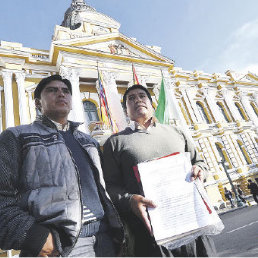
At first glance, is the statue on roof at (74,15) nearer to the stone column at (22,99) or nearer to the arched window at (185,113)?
the stone column at (22,99)

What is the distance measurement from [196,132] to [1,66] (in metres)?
13.9

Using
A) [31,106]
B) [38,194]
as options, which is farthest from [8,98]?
[38,194]

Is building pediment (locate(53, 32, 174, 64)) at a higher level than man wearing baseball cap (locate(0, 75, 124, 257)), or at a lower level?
higher

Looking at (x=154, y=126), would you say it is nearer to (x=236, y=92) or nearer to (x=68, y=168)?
(x=68, y=168)

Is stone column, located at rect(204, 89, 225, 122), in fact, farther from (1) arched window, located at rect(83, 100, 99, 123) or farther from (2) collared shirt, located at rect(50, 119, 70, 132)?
(2) collared shirt, located at rect(50, 119, 70, 132)

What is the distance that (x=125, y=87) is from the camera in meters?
15.9

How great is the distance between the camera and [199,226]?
1.52m

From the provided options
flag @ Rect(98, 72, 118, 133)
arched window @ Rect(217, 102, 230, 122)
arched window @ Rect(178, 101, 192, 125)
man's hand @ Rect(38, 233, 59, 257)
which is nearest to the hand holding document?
man's hand @ Rect(38, 233, 59, 257)

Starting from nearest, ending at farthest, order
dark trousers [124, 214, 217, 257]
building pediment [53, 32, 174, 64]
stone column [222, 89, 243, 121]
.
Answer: dark trousers [124, 214, 217, 257]
building pediment [53, 32, 174, 64]
stone column [222, 89, 243, 121]

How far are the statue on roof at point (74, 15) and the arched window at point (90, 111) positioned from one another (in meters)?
7.05

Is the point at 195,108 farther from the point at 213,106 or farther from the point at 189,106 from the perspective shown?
the point at 213,106

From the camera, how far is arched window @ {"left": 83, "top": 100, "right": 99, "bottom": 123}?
13555 mm

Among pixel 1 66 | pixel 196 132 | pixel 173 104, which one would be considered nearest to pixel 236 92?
pixel 196 132

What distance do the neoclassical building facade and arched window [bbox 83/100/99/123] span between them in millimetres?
63
